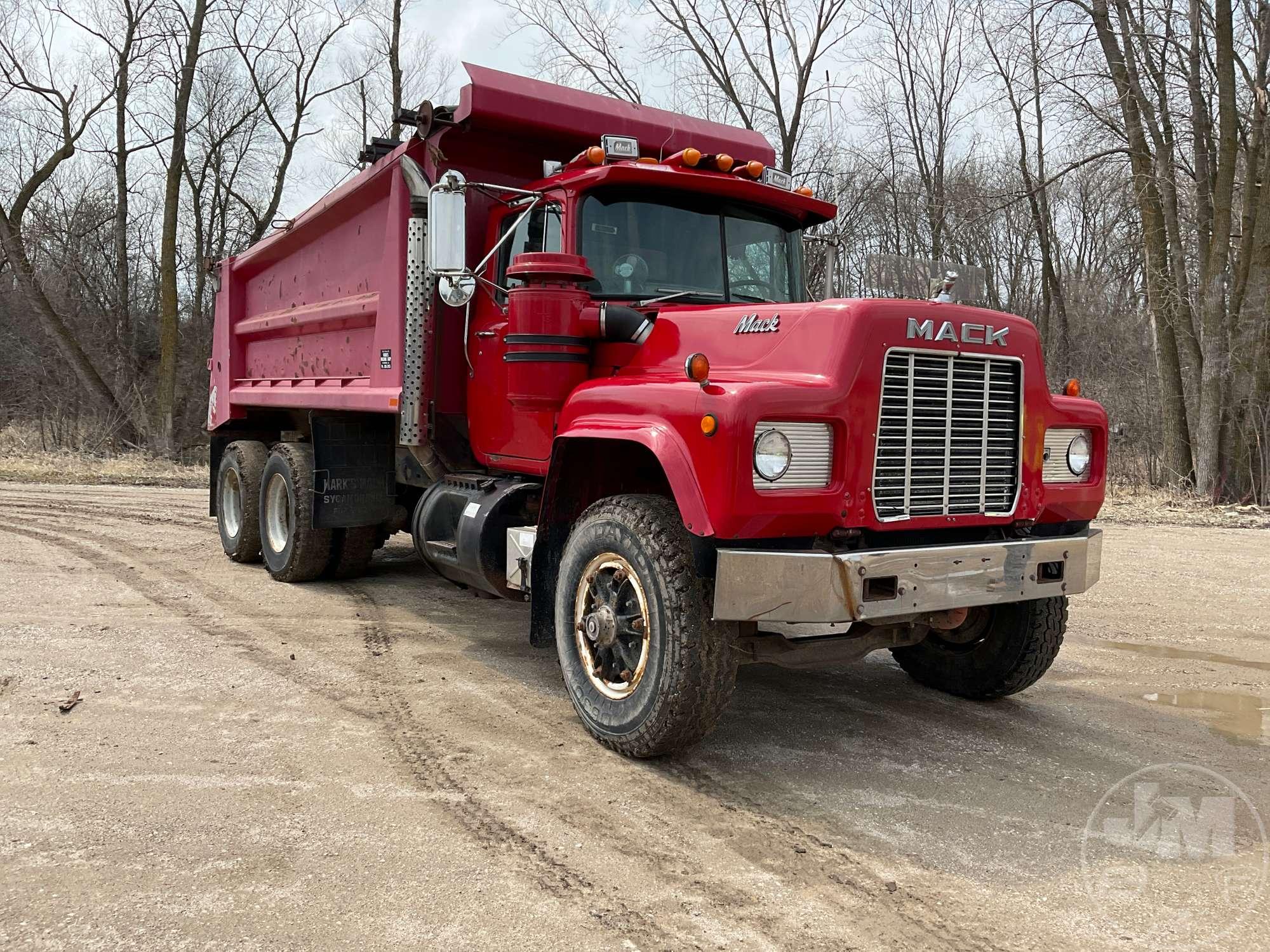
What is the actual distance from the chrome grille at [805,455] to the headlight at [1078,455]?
1.50 m

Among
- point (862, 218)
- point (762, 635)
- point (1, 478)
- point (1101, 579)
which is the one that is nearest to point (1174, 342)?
point (1101, 579)

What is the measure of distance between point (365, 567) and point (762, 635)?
463 centimetres

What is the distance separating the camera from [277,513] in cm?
792

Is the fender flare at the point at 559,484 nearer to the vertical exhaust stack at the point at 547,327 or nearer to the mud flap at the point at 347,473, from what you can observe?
the vertical exhaust stack at the point at 547,327

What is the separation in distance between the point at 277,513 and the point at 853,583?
5652 millimetres

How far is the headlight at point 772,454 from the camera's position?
360 centimetres

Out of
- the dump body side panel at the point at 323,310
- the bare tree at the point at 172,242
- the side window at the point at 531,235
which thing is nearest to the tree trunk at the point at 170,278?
the bare tree at the point at 172,242

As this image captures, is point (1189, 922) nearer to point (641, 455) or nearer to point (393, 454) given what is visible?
point (641, 455)

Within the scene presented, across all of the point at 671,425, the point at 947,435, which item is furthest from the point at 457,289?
the point at 947,435

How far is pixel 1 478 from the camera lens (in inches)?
588

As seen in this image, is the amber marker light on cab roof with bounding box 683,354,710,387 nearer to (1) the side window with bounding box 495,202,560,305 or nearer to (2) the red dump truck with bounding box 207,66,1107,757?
(2) the red dump truck with bounding box 207,66,1107,757

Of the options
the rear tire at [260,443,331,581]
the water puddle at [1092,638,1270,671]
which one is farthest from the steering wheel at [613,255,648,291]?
the water puddle at [1092,638,1270,671]

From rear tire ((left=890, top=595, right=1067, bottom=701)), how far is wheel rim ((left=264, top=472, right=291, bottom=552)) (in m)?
4.82

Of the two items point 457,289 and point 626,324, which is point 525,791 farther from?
point 457,289
